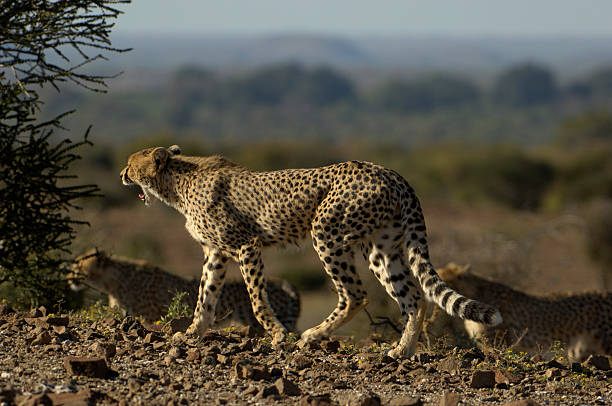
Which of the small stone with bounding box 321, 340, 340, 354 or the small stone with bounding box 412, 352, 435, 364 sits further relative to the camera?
the small stone with bounding box 321, 340, 340, 354

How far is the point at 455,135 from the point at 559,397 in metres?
102

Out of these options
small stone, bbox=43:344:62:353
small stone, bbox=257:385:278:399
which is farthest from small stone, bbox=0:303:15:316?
small stone, bbox=257:385:278:399

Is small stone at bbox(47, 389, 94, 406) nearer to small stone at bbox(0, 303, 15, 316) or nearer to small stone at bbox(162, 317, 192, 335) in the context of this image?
small stone at bbox(162, 317, 192, 335)

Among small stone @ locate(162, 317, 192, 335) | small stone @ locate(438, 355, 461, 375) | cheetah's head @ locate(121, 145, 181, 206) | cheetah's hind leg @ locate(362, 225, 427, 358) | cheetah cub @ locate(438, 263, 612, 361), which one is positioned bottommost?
cheetah cub @ locate(438, 263, 612, 361)

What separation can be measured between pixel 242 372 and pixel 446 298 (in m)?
1.43

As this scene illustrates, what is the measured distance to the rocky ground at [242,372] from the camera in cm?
519

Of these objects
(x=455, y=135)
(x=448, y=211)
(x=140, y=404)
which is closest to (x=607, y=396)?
(x=140, y=404)

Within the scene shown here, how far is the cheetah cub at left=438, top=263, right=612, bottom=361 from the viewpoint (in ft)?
31.2

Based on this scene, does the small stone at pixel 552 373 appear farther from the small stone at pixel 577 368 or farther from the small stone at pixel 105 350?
the small stone at pixel 105 350

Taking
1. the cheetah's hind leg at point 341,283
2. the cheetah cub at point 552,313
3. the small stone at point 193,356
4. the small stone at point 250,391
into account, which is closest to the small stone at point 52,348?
the small stone at point 193,356

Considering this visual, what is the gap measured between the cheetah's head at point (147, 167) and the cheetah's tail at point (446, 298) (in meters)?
2.15

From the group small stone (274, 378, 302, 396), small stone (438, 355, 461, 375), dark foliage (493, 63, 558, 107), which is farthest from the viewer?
dark foliage (493, 63, 558, 107)

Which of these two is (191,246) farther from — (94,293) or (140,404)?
(140,404)

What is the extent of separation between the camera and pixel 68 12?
25.9 ft
